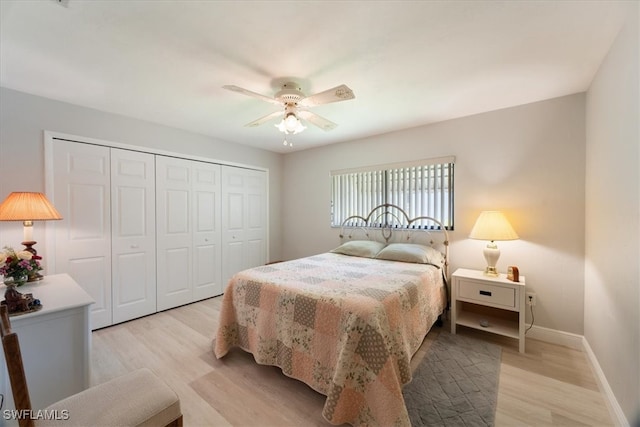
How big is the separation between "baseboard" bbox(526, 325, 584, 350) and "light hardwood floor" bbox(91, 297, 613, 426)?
81 mm

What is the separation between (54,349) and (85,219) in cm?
168

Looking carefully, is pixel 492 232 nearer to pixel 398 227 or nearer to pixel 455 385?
pixel 398 227

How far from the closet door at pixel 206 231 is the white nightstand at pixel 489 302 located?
3.27 m

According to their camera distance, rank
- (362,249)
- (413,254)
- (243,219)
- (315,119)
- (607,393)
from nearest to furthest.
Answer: (607,393)
(315,119)
(413,254)
(362,249)
(243,219)

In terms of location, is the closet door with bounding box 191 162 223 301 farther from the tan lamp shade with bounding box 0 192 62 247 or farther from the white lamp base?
the white lamp base

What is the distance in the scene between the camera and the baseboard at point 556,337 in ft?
8.02

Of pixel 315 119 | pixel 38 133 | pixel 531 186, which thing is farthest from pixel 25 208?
pixel 531 186

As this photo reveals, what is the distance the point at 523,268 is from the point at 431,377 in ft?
5.34

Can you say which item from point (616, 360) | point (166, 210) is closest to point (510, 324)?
point (616, 360)

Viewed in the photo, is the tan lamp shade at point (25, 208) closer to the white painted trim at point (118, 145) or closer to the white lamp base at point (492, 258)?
the white painted trim at point (118, 145)

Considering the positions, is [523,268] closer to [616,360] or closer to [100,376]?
[616,360]

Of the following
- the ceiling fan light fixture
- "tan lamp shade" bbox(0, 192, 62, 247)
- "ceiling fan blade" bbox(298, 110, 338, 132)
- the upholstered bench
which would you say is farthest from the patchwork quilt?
"tan lamp shade" bbox(0, 192, 62, 247)

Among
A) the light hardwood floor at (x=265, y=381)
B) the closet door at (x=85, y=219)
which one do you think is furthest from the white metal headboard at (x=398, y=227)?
the closet door at (x=85, y=219)

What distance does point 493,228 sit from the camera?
253 centimetres
